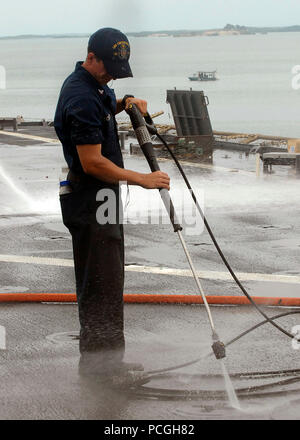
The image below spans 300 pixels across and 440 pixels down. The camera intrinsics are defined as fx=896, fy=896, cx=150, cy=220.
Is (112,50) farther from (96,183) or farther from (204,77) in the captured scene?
(204,77)

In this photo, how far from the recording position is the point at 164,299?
23.8 feet

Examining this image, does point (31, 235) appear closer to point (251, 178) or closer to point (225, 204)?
point (225, 204)

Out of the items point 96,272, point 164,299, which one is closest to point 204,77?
point 164,299

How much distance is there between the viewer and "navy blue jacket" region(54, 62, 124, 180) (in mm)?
5262

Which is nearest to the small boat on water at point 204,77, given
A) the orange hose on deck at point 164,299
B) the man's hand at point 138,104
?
the orange hose on deck at point 164,299

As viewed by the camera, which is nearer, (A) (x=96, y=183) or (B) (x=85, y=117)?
(B) (x=85, y=117)

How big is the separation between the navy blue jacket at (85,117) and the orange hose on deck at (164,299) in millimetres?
1922

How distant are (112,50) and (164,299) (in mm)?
2567

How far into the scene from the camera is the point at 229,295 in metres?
7.54

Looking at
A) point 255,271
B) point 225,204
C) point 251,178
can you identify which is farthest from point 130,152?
point 255,271

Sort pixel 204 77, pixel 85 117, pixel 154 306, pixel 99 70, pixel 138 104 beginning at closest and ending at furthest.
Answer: pixel 85 117 → pixel 99 70 → pixel 138 104 → pixel 154 306 → pixel 204 77

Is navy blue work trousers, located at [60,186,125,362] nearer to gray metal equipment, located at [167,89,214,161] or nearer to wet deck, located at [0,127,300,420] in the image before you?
wet deck, located at [0,127,300,420]
